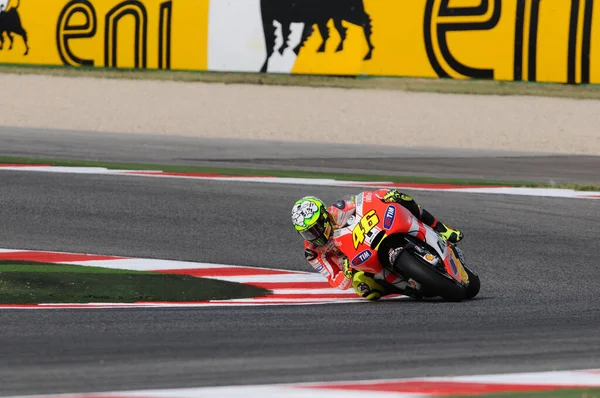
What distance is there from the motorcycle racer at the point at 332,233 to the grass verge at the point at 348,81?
13.9m

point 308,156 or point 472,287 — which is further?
point 308,156

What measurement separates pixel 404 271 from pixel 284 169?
7.55 meters

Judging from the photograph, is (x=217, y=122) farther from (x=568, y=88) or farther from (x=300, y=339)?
(x=300, y=339)

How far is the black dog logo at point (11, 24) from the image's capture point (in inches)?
1080

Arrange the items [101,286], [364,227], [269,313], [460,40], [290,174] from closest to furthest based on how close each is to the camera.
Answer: [269,313]
[364,227]
[101,286]
[290,174]
[460,40]

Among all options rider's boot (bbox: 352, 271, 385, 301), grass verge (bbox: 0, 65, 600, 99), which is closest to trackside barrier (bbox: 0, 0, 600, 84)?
grass verge (bbox: 0, 65, 600, 99)

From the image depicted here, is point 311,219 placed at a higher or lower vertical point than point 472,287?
higher

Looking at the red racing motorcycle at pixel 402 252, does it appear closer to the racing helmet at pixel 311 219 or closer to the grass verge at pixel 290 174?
the racing helmet at pixel 311 219

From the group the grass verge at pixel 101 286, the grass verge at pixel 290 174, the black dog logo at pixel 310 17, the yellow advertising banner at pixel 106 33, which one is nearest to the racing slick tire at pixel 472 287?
the grass verge at pixel 101 286

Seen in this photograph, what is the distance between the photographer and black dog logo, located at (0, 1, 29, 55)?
27.4 metres

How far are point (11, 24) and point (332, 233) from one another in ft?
67.0

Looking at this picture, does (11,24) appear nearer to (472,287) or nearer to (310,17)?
(310,17)

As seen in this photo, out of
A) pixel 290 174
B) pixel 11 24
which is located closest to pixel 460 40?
pixel 290 174

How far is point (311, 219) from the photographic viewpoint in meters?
8.48
